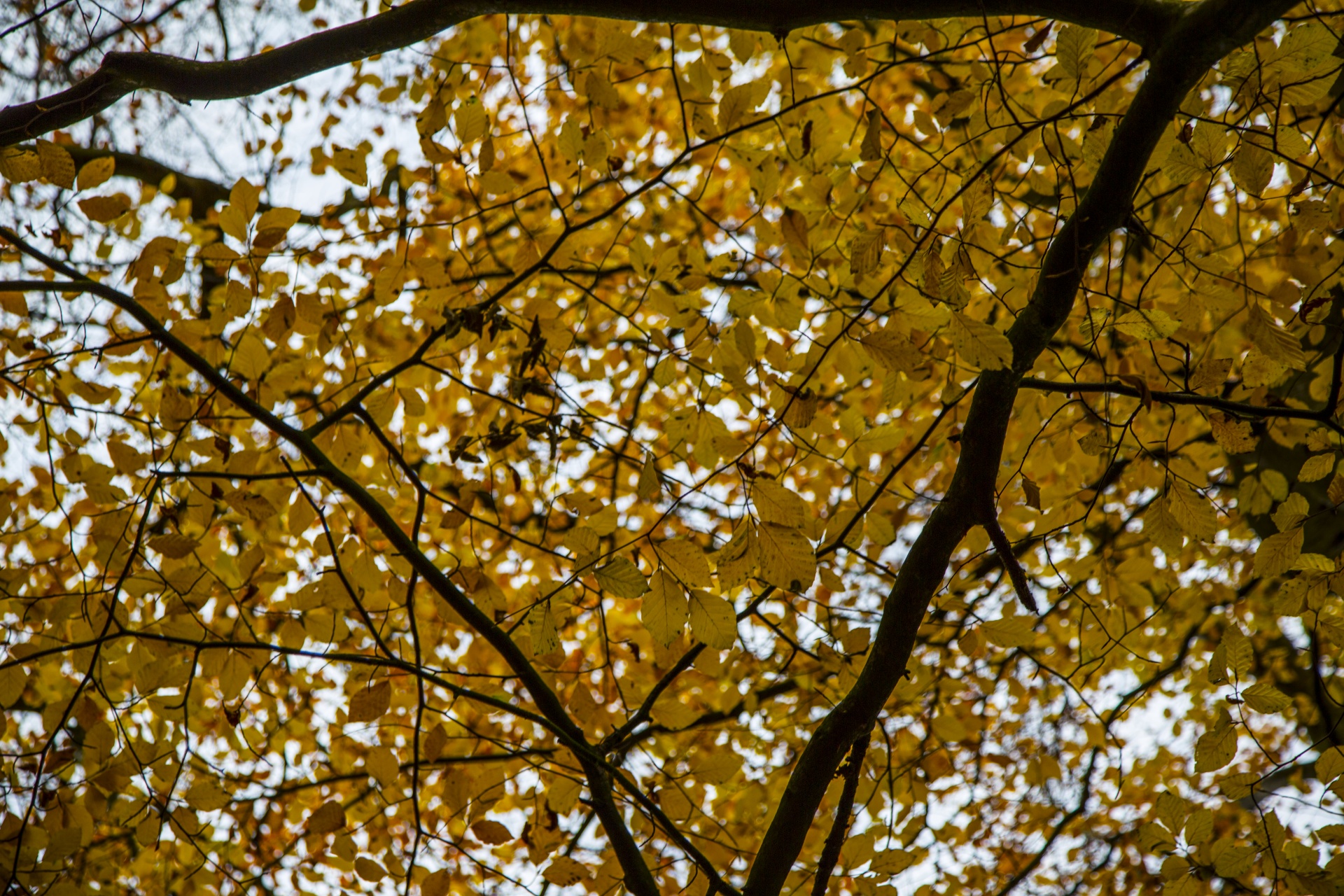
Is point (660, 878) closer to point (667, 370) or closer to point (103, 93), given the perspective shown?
point (667, 370)

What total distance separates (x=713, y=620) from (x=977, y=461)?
63cm

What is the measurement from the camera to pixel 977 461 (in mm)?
1618

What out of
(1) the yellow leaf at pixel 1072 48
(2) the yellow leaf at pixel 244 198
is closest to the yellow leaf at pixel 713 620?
(1) the yellow leaf at pixel 1072 48

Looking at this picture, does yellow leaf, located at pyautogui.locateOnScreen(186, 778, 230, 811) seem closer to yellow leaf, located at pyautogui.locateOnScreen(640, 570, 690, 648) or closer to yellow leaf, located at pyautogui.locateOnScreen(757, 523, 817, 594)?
yellow leaf, located at pyautogui.locateOnScreen(640, 570, 690, 648)

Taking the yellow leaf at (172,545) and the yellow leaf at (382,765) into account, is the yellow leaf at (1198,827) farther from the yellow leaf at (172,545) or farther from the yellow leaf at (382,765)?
the yellow leaf at (172,545)

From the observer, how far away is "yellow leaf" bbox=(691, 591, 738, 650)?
138 cm

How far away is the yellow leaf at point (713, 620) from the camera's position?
138cm

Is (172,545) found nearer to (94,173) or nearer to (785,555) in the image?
(94,173)

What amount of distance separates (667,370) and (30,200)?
363 cm

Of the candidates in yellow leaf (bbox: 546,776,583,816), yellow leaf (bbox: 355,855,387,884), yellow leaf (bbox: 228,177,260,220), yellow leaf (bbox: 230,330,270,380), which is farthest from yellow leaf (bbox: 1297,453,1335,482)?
yellow leaf (bbox: 230,330,270,380)

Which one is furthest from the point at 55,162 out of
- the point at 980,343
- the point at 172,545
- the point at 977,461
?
the point at 977,461

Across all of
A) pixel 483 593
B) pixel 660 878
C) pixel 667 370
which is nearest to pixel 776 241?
pixel 667 370

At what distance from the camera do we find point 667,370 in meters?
1.96

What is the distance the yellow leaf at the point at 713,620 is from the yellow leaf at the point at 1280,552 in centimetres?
104
